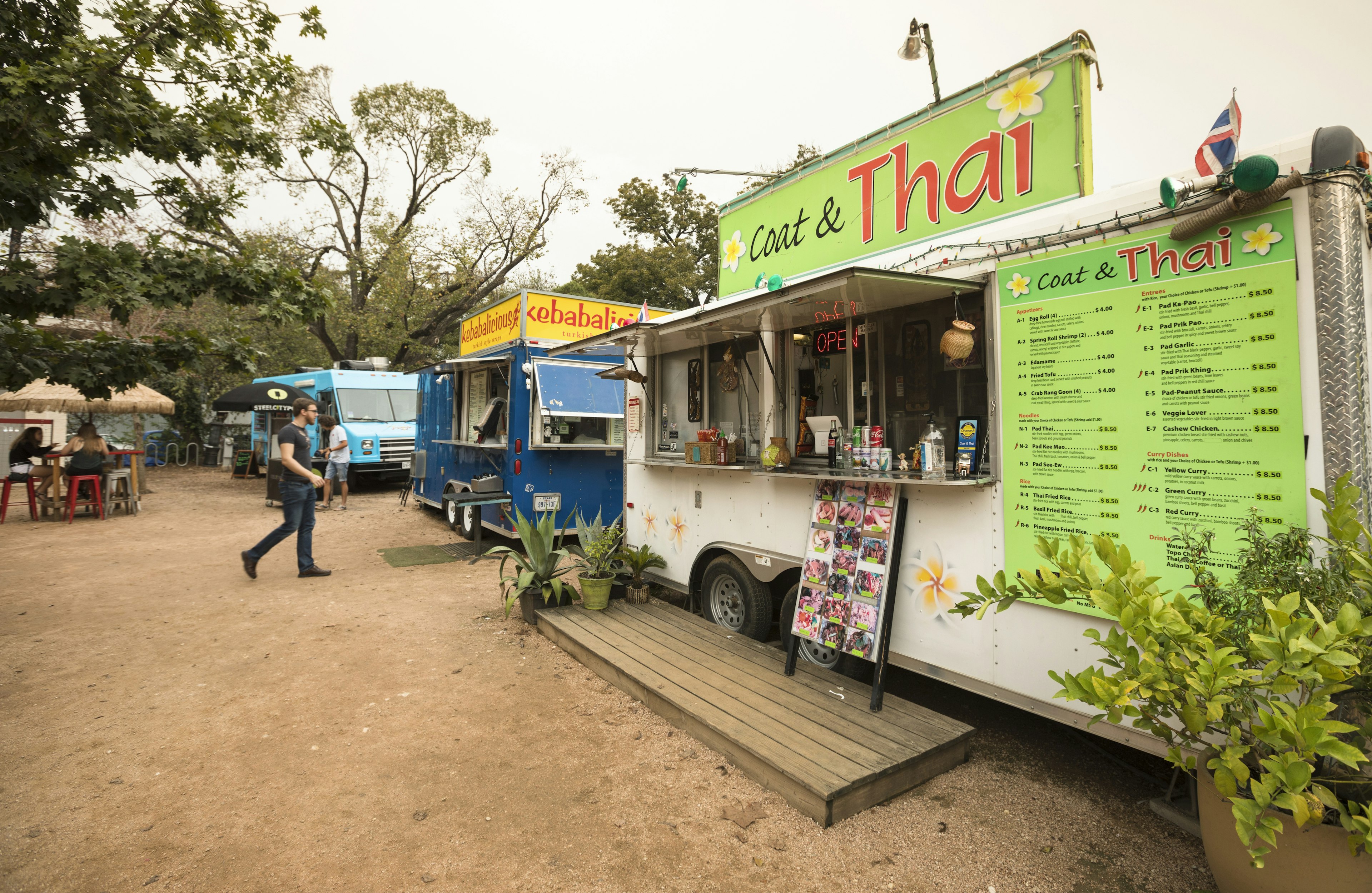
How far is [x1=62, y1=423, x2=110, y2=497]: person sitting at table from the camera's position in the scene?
34.6 ft

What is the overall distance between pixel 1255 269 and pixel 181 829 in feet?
15.8

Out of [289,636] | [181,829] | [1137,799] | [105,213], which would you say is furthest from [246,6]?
[1137,799]

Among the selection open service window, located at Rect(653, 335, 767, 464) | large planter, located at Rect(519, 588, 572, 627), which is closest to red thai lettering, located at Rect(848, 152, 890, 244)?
open service window, located at Rect(653, 335, 767, 464)

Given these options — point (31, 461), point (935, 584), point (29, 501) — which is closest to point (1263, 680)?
point (935, 584)

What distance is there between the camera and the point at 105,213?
169 inches

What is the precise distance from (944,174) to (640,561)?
3.65m

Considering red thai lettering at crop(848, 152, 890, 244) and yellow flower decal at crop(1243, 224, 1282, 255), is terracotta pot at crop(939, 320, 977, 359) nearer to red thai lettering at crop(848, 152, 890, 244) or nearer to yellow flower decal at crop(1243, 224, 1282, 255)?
yellow flower decal at crop(1243, 224, 1282, 255)

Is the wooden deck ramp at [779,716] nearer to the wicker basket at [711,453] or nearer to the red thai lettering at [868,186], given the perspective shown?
the wicker basket at [711,453]

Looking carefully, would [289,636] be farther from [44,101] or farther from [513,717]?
[44,101]

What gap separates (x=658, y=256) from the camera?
21281 mm

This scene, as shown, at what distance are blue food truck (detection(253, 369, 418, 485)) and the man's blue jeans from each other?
6.59 meters

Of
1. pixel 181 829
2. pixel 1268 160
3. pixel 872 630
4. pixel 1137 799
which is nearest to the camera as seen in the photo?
pixel 1268 160

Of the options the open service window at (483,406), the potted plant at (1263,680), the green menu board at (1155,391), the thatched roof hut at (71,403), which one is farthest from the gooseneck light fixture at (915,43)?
the thatched roof hut at (71,403)

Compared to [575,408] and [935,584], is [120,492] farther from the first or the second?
[935,584]
